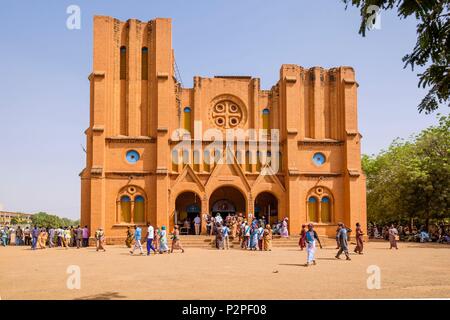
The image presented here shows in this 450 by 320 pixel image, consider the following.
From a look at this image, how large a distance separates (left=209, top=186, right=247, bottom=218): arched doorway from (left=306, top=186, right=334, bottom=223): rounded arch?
19.3ft

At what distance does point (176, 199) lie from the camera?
40344 mm

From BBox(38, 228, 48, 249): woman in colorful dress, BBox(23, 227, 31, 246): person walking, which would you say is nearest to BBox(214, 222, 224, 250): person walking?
BBox(38, 228, 48, 249): woman in colorful dress

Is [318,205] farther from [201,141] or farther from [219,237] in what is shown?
[219,237]

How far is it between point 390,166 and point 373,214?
8991 millimetres

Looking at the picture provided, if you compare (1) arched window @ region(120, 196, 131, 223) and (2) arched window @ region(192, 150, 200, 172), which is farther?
(2) arched window @ region(192, 150, 200, 172)

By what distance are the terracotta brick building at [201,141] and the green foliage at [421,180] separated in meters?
6.11

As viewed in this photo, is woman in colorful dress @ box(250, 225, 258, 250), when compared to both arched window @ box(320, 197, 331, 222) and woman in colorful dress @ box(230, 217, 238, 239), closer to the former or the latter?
woman in colorful dress @ box(230, 217, 238, 239)

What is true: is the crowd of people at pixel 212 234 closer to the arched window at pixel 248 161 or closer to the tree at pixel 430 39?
the arched window at pixel 248 161

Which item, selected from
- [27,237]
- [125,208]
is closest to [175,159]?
[125,208]

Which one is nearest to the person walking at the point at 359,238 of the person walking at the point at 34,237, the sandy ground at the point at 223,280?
the sandy ground at the point at 223,280

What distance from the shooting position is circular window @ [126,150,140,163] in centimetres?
3728

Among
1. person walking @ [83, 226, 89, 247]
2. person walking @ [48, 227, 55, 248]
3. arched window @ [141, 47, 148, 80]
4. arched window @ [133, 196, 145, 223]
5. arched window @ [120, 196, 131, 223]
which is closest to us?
person walking @ [83, 226, 89, 247]

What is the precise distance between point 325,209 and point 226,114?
11522mm

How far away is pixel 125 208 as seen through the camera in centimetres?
3700
